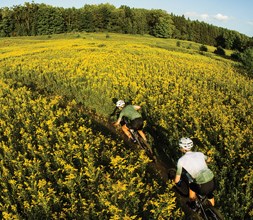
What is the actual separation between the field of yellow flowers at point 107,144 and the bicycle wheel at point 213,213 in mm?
797

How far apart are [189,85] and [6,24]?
99.0 metres

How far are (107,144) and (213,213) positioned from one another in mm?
4959

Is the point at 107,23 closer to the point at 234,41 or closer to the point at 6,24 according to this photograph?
the point at 6,24

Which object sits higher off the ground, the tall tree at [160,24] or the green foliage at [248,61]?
the tall tree at [160,24]

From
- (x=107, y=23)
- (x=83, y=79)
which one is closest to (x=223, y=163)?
(x=83, y=79)

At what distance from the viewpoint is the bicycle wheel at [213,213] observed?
6461mm

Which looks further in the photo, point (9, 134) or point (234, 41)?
point (234, 41)

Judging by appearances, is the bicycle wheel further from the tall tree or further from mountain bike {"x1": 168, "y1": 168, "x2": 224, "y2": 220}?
the tall tree

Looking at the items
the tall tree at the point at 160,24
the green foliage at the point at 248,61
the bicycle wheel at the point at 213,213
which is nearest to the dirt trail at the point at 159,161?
the bicycle wheel at the point at 213,213

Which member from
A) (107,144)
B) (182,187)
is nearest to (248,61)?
(107,144)

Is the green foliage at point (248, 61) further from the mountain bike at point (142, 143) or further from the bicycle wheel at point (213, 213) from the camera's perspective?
the bicycle wheel at point (213, 213)

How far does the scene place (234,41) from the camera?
365 ft

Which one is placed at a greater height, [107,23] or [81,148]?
[107,23]

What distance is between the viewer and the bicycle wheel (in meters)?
6.46
